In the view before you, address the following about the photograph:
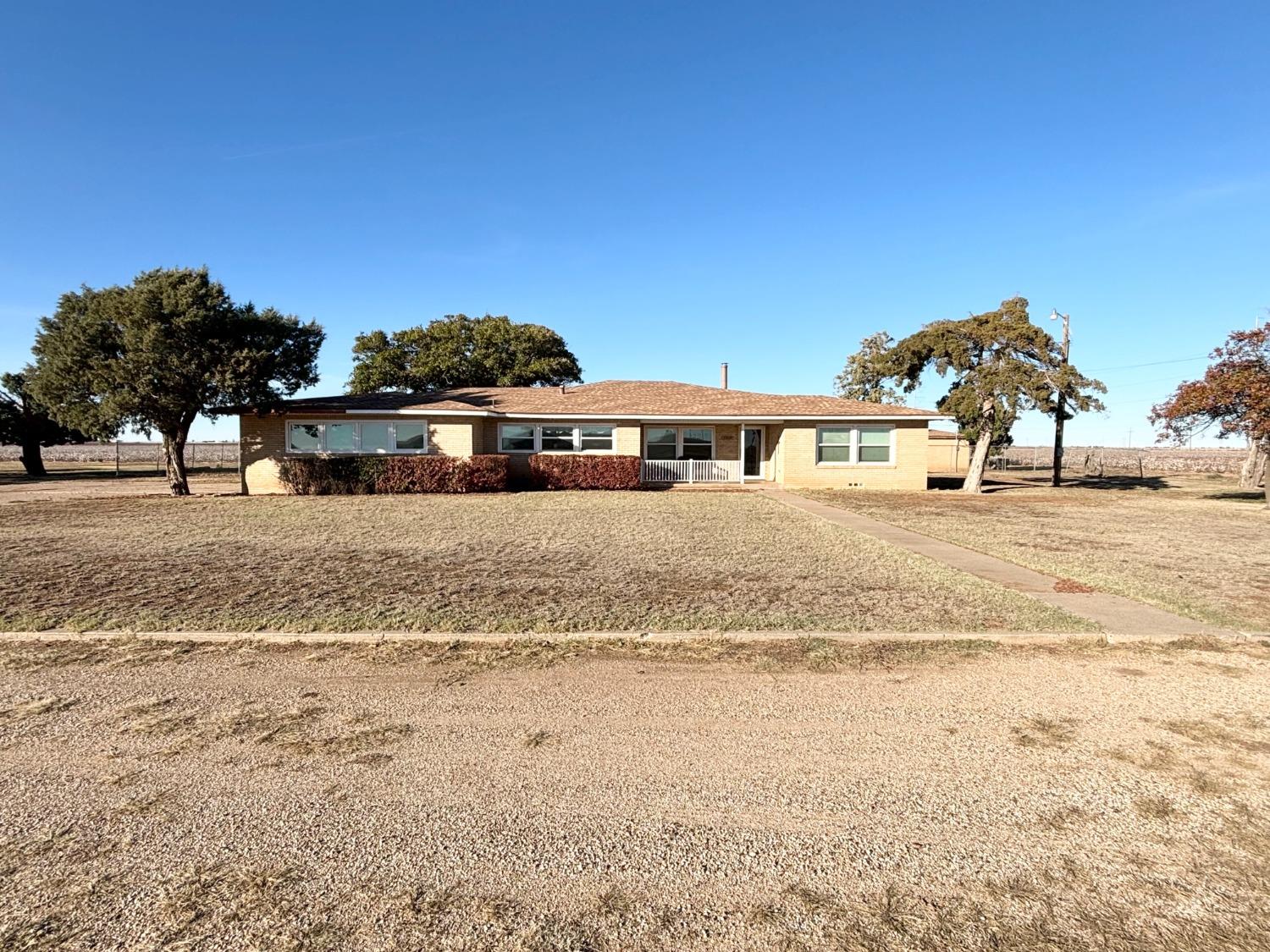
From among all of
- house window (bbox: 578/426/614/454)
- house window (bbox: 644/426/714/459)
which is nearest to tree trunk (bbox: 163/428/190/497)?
house window (bbox: 578/426/614/454)

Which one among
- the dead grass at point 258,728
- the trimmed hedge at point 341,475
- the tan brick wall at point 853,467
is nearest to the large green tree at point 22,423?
the trimmed hedge at point 341,475

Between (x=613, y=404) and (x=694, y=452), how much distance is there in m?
3.46

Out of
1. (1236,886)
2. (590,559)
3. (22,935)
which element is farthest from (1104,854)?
(590,559)

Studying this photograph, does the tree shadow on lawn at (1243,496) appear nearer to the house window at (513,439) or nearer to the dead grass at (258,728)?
the house window at (513,439)

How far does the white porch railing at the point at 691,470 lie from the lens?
23953mm

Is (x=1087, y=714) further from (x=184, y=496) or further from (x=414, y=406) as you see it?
(x=184, y=496)

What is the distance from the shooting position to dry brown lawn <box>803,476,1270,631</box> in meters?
7.30

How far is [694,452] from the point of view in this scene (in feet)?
80.8

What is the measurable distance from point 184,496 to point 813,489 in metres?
19.3

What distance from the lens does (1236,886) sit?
A: 2469 mm

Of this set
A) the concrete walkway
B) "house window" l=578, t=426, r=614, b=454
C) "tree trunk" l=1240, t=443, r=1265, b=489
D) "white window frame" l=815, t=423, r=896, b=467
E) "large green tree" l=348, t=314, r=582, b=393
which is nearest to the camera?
the concrete walkway

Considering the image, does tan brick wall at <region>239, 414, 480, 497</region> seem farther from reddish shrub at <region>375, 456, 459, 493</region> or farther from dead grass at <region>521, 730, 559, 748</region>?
dead grass at <region>521, 730, 559, 748</region>

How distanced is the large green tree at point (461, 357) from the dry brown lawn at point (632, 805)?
3749cm

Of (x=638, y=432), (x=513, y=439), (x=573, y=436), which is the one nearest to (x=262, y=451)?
(x=513, y=439)
